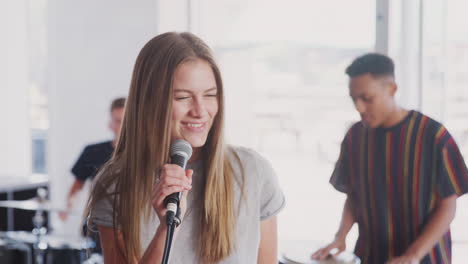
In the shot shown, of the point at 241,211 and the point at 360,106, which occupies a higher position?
the point at 360,106

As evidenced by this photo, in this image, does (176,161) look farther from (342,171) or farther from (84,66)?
(84,66)

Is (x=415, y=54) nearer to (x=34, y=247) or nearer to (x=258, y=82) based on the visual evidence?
(x=258, y=82)

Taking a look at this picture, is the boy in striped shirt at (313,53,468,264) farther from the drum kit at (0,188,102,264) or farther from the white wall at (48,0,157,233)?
the drum kit at (0,188,102,264)

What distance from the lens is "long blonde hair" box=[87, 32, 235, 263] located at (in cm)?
126

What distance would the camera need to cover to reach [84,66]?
376 cm

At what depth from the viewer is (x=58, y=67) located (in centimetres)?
390

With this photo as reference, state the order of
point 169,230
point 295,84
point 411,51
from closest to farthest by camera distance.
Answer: point 169,230
point 411,51
point 295,84

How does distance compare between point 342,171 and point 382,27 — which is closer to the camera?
point 342,171

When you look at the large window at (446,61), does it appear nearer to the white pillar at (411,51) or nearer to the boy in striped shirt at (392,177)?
the white pillar at (411,51)

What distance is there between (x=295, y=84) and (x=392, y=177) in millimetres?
1093

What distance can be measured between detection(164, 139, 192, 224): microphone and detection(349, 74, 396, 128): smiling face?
96cm

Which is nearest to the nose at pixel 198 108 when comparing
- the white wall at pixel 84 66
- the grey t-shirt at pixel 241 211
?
the grey t-shirt at pixel 241 211

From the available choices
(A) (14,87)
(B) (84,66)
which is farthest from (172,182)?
(A) (14,87)

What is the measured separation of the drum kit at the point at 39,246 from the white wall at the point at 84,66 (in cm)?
44
